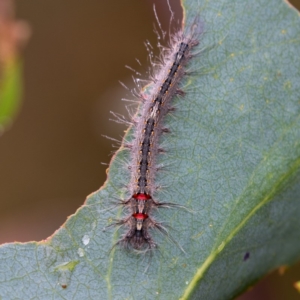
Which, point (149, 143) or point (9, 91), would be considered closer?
point (149, 143)

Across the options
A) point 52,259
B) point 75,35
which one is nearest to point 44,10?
point 75,35

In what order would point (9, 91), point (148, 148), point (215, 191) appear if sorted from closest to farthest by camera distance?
point (215, 191) → point (148, 148) → point (9, 91)

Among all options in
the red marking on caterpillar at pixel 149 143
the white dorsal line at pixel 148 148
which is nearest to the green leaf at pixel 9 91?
the white dorsal line at pixel 148 148

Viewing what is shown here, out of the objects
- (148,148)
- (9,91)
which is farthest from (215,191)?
(9,91)

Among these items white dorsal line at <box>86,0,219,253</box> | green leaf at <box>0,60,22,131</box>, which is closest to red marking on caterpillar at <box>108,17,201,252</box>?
white dorsal line at <box>86,0,219,253</box>

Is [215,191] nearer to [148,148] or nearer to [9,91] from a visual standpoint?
[148,148]

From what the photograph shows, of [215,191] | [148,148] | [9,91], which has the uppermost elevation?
[9,91]

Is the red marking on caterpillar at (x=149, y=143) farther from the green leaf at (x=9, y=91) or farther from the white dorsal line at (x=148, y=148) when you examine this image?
the green leaf at (x=9, y=91)
